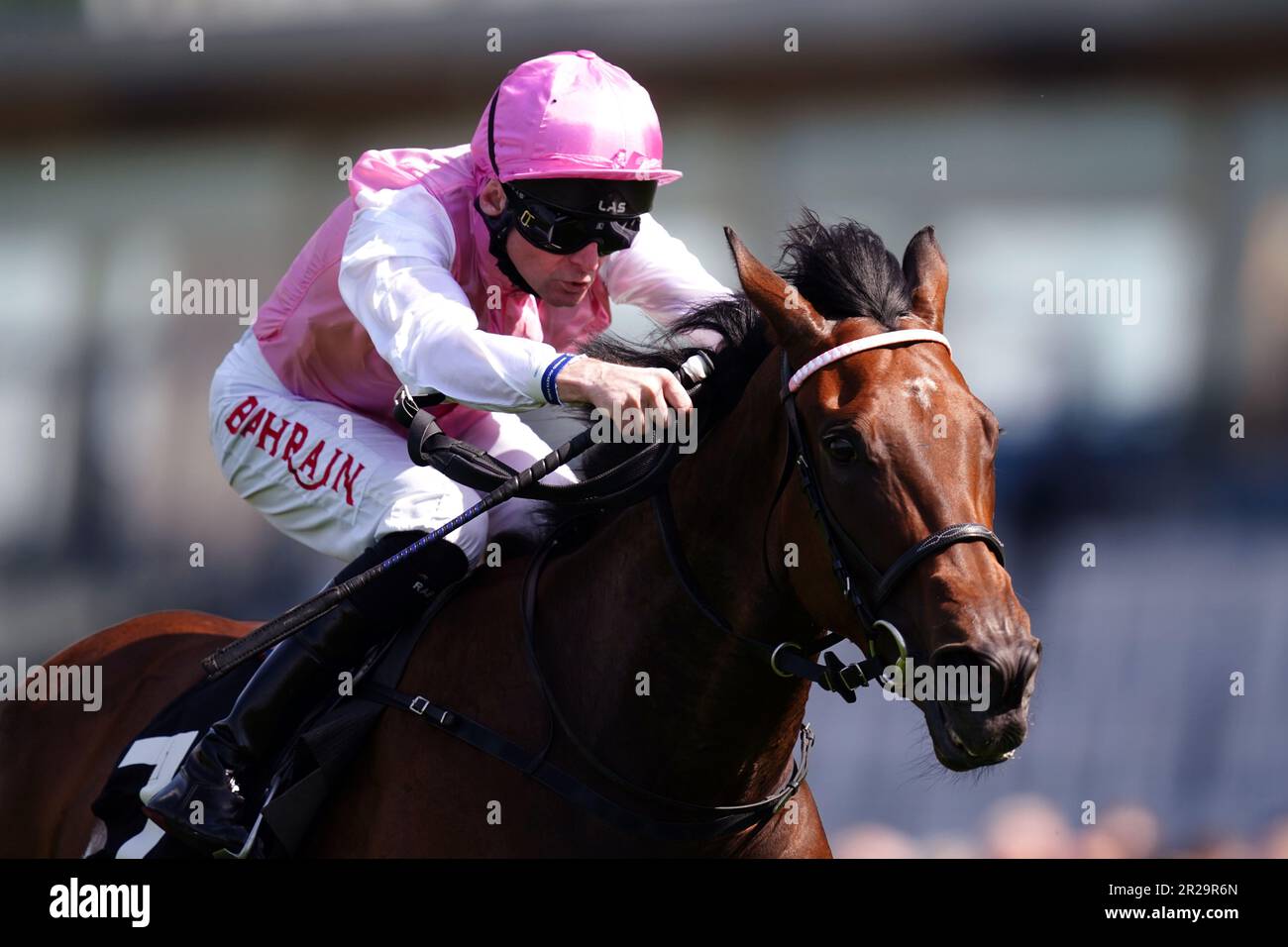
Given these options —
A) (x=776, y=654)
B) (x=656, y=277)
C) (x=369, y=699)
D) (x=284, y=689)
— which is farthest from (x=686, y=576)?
(x=656, y=277)

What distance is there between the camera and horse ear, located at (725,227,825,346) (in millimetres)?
2564

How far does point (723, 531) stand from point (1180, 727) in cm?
328

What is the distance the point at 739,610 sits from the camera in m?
2.61

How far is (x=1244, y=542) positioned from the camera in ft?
18.0

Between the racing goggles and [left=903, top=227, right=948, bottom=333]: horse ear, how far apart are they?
0.62 meters

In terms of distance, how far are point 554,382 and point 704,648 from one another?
0.56m

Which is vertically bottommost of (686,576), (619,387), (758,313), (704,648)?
(704,648)

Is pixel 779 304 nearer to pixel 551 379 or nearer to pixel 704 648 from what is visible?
pixel 551 379

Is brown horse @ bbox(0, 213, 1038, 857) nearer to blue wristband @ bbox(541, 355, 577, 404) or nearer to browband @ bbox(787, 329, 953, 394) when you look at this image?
browband @ bbox(787, 329, 953, 394)

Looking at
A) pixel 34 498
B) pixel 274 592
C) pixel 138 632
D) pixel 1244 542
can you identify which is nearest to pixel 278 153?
pixel 34 498

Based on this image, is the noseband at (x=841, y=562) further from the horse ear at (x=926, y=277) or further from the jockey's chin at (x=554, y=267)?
the jockey's chin at (x=554, y=267)

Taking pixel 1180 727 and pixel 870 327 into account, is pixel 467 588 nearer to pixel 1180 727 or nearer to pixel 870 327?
pixel 870 327

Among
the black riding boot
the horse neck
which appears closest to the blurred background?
the horse neck

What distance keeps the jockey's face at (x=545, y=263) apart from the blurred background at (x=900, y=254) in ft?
6.04
